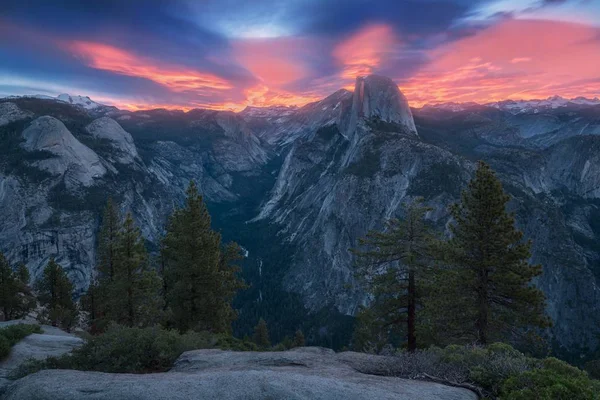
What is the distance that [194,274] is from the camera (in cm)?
2416

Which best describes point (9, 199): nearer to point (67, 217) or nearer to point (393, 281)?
point (67, 217)

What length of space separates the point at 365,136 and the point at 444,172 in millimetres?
51004

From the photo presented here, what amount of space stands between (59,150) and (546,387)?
542ft

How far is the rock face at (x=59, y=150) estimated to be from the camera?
132625mm

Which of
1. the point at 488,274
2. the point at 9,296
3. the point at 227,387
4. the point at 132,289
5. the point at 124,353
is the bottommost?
the point at 9,296

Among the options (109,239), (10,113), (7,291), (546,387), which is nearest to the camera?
(546,387)

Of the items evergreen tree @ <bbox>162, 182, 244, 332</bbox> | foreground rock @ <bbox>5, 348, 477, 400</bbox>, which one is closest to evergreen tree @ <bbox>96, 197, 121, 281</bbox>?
evergreen tree @ <bbox>162, 182, 244, 332</bbox>

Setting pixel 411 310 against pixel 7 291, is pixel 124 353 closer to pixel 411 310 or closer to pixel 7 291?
pixel 411 310

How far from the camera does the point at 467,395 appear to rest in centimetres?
819

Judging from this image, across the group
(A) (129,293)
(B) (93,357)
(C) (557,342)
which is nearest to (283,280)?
(C) (557,342)

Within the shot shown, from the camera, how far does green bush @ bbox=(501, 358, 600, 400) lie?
279 inches

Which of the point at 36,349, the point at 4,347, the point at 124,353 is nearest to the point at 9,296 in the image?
the point at 36,349

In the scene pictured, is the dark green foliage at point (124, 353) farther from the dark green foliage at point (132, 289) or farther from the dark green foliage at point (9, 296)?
the dark green foliage at point (9, 296)

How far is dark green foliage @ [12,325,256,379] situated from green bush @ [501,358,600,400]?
33.7 ft
